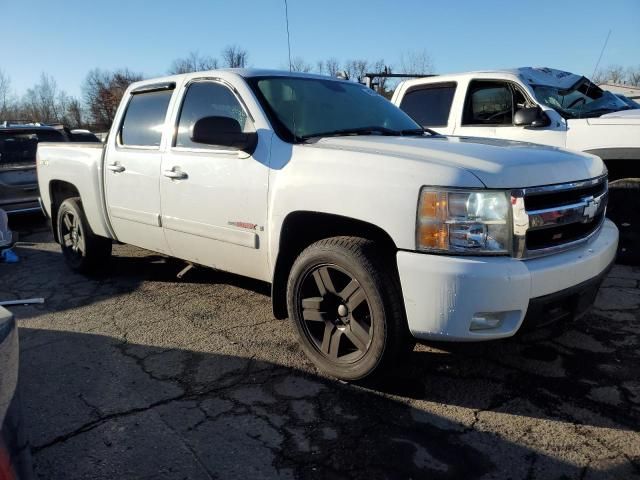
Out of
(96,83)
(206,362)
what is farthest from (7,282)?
(96,83)

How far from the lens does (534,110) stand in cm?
517

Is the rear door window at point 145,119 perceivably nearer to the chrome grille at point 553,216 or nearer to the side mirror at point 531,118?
the chrome grille at point 553,216

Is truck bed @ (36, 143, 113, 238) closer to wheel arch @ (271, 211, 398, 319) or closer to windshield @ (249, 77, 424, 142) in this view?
windshield @ (249, 77, 424, 142)

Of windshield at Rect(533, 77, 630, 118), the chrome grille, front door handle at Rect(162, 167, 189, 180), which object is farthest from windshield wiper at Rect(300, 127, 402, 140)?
windshield at Rect(533, 77, 630, 118)

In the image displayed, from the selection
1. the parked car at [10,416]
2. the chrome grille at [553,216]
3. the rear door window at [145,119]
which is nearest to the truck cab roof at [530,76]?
the chrome grille at [553,216]

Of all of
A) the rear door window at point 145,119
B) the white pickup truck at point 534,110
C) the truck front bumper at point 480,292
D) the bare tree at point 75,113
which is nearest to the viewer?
the truck front bumper at point 480,292

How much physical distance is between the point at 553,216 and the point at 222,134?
6.40ft

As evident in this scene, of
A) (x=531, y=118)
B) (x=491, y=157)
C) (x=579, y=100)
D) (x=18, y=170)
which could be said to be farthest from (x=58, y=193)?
(x=579, y=100)

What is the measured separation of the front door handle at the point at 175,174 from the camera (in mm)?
3773

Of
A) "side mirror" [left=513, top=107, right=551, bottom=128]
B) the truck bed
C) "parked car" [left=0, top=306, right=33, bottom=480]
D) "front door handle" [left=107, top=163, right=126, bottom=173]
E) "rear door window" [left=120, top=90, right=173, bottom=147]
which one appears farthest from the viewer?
"side mirror" [left=513, top=107, right=551, bottom=128]

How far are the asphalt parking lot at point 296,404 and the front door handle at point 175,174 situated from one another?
1126 millimetres

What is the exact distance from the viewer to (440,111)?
638cm

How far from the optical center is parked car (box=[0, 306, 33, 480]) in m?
1.32

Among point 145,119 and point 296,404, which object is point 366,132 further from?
point 145,119
